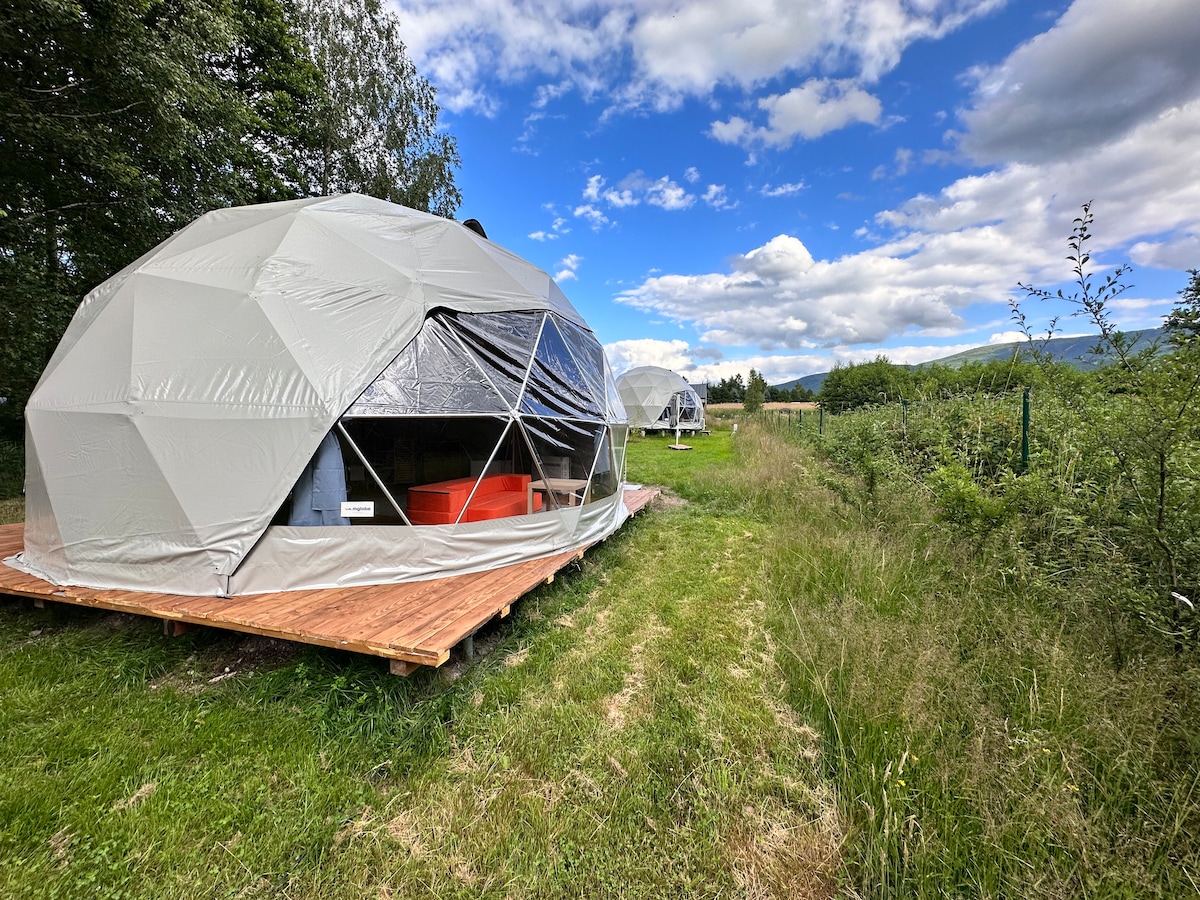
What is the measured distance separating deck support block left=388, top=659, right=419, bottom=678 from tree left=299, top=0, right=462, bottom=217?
1870cm

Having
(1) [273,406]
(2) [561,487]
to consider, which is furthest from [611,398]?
(1) [273,406]

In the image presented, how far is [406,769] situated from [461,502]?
10.5 feet

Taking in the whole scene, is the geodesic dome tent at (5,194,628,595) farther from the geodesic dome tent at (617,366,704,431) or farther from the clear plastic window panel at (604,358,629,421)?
the geodesic dome tent at (617,366,704,431)

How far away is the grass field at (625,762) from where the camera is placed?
85.1 inches

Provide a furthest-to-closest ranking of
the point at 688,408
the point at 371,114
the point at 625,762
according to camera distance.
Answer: the point at 688,408 < the point at 371,114 < the point at 625,762

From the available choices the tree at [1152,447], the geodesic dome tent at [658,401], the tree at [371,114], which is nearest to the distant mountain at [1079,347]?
the tree at [1152,447]

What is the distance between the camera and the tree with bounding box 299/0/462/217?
15.3m

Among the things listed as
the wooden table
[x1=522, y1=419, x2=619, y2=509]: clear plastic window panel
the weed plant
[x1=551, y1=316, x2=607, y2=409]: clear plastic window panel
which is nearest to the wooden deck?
the wooden table

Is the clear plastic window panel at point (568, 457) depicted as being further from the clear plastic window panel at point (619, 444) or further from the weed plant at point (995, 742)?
the weed plant at point (995, 742)

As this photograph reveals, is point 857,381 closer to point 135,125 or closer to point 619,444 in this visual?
point 619,444

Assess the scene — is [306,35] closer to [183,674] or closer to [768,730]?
[183,674]

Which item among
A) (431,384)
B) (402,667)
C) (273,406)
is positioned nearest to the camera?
(402,667)

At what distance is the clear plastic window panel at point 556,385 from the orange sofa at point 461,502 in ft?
4.33

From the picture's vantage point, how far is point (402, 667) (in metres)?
3.34
